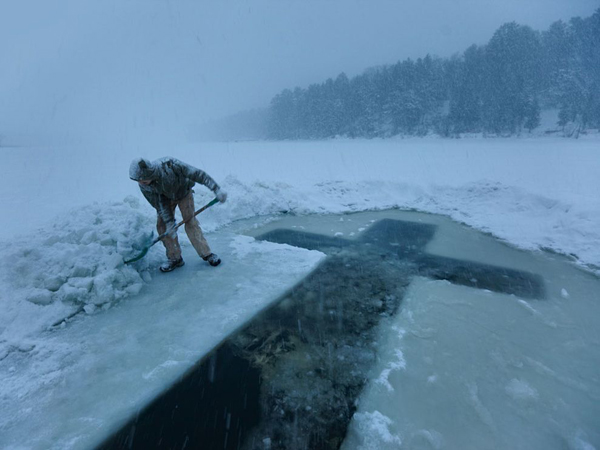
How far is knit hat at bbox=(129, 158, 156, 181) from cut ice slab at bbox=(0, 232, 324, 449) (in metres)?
1.43

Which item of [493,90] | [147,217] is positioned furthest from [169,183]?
[493,90]

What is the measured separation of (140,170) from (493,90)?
4519 centimetres

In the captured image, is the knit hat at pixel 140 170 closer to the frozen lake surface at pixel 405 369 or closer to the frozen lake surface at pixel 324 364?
the frozen lake surface at pixel 324 364

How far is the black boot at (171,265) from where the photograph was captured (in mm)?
4136

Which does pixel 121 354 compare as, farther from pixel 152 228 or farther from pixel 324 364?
pixel 152 228

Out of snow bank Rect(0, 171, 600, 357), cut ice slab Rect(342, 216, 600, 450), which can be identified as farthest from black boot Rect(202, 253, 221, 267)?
cut ice slab Rect(342, 216, 600, 450)

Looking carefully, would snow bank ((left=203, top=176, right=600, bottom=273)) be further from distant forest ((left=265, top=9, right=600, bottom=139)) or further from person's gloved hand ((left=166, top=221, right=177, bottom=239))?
distant forest ((left=265, top=9, right=600, bottom=139))

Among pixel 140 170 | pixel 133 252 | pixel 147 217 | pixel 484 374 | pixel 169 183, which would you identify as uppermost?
pixel 140 170

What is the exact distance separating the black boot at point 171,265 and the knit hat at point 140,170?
1.32 metres

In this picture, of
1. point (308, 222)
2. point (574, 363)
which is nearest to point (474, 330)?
point (574, 363)

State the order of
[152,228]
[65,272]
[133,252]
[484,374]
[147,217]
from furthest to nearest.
→ [147,217] → [152,228] → [133,252] → [65,272] → [484,374]

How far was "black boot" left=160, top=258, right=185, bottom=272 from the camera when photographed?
13.6 ft

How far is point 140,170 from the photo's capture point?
340 cm

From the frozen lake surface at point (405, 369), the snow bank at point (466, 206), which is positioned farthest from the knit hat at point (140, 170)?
the snow bank at point (466, 206)
